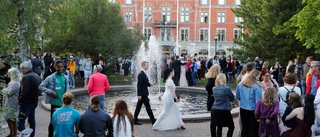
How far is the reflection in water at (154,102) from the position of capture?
1579cm

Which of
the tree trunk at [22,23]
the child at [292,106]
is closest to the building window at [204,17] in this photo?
the tree trunk at [22,23]

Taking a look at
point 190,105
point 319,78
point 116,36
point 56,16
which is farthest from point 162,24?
point 319,78

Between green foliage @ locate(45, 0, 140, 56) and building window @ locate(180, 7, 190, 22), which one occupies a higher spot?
building window @ locate(180, 7, 190, 22)

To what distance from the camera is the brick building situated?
72.1 metres

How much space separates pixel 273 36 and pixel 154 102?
49.0ft

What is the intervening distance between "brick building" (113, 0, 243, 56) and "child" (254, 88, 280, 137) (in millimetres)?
63153

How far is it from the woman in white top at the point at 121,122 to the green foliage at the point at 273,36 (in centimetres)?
2102

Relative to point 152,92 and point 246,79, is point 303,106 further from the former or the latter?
point 152,92

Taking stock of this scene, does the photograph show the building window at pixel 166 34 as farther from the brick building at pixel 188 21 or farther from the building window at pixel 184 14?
the building window at pixel 184 14

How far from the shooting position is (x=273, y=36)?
29438 millimetres

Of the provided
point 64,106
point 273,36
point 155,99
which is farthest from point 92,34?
point 64,106

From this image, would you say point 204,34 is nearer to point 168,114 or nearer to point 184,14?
point 184,14

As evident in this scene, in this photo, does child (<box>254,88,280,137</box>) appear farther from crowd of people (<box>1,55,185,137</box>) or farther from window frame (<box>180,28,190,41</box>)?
window frame (<box>180,28,190,41</box>)

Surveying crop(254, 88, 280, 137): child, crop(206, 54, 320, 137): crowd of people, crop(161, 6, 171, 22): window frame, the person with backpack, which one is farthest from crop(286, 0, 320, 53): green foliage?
crop(161, 6, 171, 22): window frame
